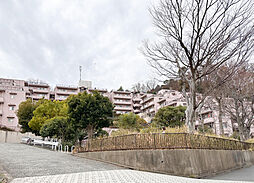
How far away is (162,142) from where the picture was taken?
9.55 m

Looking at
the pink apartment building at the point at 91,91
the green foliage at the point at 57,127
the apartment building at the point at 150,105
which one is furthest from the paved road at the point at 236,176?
the apartment building at the point at 150,105

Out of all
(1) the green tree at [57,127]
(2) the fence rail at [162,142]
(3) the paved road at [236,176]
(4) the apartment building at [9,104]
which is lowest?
(3) the paved road at [236,176]

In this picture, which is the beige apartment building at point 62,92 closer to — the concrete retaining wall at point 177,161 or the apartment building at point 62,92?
the apartment building at point 62,92

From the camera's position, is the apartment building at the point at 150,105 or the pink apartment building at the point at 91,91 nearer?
the pink apartment building at the point at 91,91

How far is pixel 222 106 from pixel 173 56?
1101 centimetres

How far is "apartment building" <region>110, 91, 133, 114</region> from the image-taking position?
67.7 metres

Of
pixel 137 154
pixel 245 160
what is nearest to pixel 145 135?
pixel 137 154

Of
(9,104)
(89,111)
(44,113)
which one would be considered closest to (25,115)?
(44,113)

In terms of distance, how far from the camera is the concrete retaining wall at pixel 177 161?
862 cm

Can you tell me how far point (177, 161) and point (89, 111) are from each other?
404 inches

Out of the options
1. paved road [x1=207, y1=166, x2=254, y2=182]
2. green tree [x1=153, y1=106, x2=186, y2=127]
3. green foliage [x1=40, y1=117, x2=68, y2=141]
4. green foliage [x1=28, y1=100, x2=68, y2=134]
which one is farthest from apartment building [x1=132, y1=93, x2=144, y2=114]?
paved road [x1=207, y1=166, x2=254, y2=182]

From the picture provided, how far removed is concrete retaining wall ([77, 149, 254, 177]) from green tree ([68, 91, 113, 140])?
585cm

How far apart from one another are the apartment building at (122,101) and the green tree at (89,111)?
4895 cm

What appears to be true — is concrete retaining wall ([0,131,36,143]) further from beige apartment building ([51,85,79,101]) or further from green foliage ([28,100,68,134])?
beige apartment building ([51,85,79,101])
